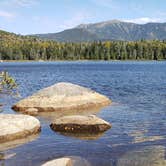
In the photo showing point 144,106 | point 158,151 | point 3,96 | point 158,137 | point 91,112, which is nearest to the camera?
point 158,151

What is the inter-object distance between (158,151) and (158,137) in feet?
12.3

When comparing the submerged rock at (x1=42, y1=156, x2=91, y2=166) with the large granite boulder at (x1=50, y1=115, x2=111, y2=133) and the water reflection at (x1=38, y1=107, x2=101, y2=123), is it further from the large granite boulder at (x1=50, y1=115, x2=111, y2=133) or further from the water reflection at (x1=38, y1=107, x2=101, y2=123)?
the water reflection at (x1=38, y1=107, x2=101, y2=123)

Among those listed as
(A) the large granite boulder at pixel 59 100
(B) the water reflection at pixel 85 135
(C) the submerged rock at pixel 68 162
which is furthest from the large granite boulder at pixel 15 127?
(A) the large granite boulder at pixel 59 100

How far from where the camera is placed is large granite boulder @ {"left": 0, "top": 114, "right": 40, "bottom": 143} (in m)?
22.5

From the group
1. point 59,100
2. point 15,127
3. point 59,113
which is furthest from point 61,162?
point 59,100

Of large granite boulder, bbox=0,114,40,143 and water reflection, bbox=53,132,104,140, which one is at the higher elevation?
large granite boulder, bbox=0,114,40,143

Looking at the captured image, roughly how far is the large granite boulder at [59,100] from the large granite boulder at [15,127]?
26.9 feet

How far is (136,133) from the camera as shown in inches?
972

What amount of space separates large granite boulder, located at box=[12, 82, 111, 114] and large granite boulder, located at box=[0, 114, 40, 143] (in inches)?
323

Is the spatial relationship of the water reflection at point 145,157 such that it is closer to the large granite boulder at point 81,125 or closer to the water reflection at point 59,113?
the large granite boulder at point 81,125

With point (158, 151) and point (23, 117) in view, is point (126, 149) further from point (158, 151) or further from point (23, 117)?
point (23, 117)

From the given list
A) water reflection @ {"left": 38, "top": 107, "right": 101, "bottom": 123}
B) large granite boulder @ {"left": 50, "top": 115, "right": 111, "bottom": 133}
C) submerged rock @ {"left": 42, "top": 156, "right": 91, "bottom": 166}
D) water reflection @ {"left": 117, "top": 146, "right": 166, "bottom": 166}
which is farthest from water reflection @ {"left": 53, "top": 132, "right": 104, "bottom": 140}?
water reflection @ {"left": 38, "top": 107, "right": 101, "bottom": 123}

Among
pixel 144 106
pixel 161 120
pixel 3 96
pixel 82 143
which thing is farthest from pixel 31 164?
pixel 3 96

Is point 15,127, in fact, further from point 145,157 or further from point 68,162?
point 145,157
